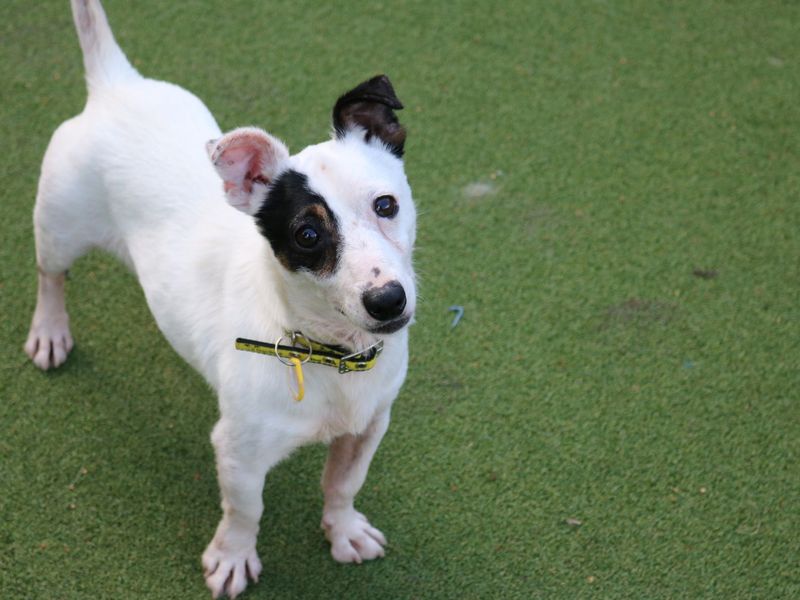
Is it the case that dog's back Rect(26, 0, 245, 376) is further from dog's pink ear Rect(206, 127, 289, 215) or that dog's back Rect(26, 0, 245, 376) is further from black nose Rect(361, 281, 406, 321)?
black nose Rect(361, 281, 406, 321)

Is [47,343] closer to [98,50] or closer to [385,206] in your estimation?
[98,50]

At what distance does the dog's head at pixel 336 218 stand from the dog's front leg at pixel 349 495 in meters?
0.52

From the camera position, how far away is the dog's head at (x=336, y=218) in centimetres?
207

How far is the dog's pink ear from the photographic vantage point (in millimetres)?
2145

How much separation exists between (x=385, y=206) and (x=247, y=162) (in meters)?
0.39

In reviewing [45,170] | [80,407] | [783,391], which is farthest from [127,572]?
[783,391]

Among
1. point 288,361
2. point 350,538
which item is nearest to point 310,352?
point 288,361

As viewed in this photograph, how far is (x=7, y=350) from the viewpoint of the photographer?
337 centimetres

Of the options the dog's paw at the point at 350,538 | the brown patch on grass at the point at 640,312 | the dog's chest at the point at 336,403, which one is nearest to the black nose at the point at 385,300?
the dog's chest at the point at 336,403

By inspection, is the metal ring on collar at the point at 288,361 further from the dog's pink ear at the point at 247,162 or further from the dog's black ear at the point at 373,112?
the dog's black ear at the point at 373,112

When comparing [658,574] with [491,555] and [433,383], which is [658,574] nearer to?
[491,555]

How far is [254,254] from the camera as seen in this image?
2434 millimetres

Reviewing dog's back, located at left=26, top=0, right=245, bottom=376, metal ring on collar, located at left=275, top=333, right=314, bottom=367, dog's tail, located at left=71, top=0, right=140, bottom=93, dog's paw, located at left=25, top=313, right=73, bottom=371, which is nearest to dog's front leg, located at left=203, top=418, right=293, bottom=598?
metal ring on collar, located at left=275, top=333, right=314, bottom=367

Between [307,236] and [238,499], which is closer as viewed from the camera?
[307,236]
